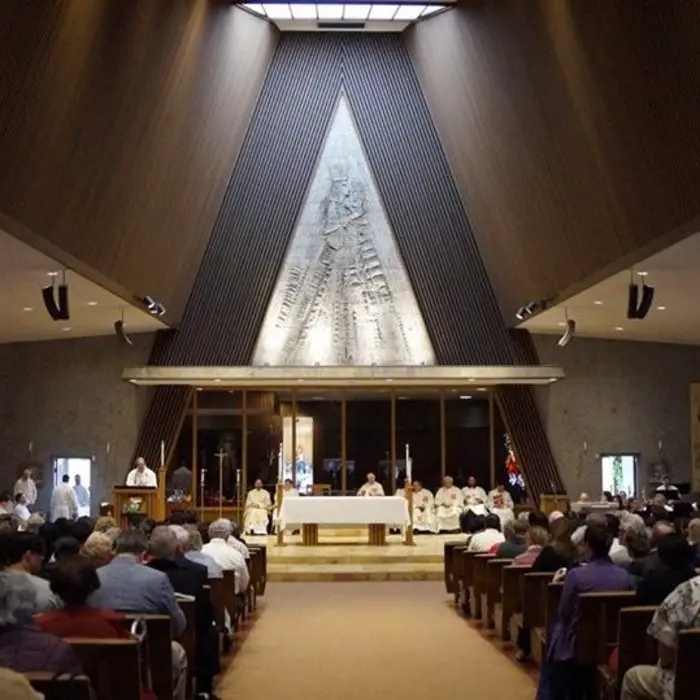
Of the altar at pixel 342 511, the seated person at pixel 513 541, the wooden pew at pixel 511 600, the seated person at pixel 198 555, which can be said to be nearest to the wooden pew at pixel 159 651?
the seated person at pixel 198 555

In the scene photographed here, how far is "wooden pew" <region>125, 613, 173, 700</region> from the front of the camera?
5125 millimetres

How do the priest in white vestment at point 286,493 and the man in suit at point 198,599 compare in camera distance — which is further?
the priest in white vestment at point 286,493

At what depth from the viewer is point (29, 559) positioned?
5422 mm

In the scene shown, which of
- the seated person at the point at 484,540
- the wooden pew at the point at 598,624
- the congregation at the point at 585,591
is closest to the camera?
the congregation at the point at 585,591

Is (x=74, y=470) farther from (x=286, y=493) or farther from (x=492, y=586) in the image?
(x=492, y=586)

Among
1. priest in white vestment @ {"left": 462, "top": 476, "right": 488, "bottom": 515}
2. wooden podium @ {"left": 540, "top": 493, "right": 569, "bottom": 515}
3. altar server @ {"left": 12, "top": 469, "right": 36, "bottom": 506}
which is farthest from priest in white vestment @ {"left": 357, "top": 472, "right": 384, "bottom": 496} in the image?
altar server @ {"left": 12, "top": 469, "right": 36, "bottom": 506}

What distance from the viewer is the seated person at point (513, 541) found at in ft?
30.2

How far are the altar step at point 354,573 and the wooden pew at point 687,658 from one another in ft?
31.4

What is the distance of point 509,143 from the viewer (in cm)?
1333

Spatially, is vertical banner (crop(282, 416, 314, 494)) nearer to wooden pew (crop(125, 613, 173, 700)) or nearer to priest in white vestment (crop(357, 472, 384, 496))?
priest in white vestment (crop(357, 472, 384, 496))

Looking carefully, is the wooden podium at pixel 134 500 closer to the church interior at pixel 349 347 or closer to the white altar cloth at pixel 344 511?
the church interior at pixel 349 347

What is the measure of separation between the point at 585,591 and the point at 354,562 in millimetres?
8625

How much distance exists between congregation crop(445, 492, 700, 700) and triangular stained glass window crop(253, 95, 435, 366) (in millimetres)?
8742

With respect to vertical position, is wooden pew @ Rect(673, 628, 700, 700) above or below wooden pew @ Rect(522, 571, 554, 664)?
above
